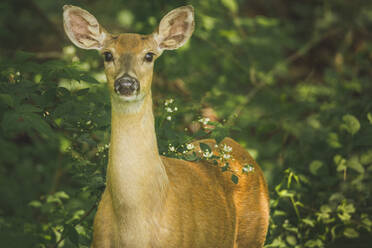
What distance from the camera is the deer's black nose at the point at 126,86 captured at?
8.69 feet

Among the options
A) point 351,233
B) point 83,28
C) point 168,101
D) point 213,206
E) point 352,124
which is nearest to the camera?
point 83,28

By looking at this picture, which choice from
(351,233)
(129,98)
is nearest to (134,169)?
(129,98)

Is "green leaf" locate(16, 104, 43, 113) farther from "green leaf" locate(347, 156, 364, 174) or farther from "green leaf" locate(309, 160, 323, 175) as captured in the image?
"green leaf" locate(347, 156, 364, 174)

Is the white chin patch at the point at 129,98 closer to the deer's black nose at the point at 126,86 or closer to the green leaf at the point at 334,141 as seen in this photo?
the deer's black nose at the point at 126,86

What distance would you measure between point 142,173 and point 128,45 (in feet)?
2.60

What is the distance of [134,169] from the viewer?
275 cm

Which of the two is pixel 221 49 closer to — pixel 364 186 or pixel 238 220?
pixel 364 186

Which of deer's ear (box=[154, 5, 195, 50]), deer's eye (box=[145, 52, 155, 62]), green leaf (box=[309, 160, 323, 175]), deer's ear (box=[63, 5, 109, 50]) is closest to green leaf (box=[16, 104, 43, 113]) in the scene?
deer's ear (box=[63, 5, 109, 50])

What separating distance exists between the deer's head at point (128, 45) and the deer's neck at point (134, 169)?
137mm

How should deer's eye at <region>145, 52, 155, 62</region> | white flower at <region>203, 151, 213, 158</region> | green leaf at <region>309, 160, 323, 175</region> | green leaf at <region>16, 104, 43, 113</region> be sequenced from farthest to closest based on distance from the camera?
1. green leaf at <region>309, 160, 323, 175</region>
2. white flower at <region>203, 151, 213, 158</region>
3. deer's eye at <region>145, 52, 155, 62</region>
4. green leaf at <region>16, 104, 43, 113</region>

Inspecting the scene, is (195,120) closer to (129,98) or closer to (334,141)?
(129,98)

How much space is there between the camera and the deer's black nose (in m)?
2.65

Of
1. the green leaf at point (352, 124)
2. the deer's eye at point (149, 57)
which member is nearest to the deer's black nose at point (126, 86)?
the deer's eye at point (149, 57)

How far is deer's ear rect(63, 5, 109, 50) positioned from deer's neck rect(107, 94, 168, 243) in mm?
579
